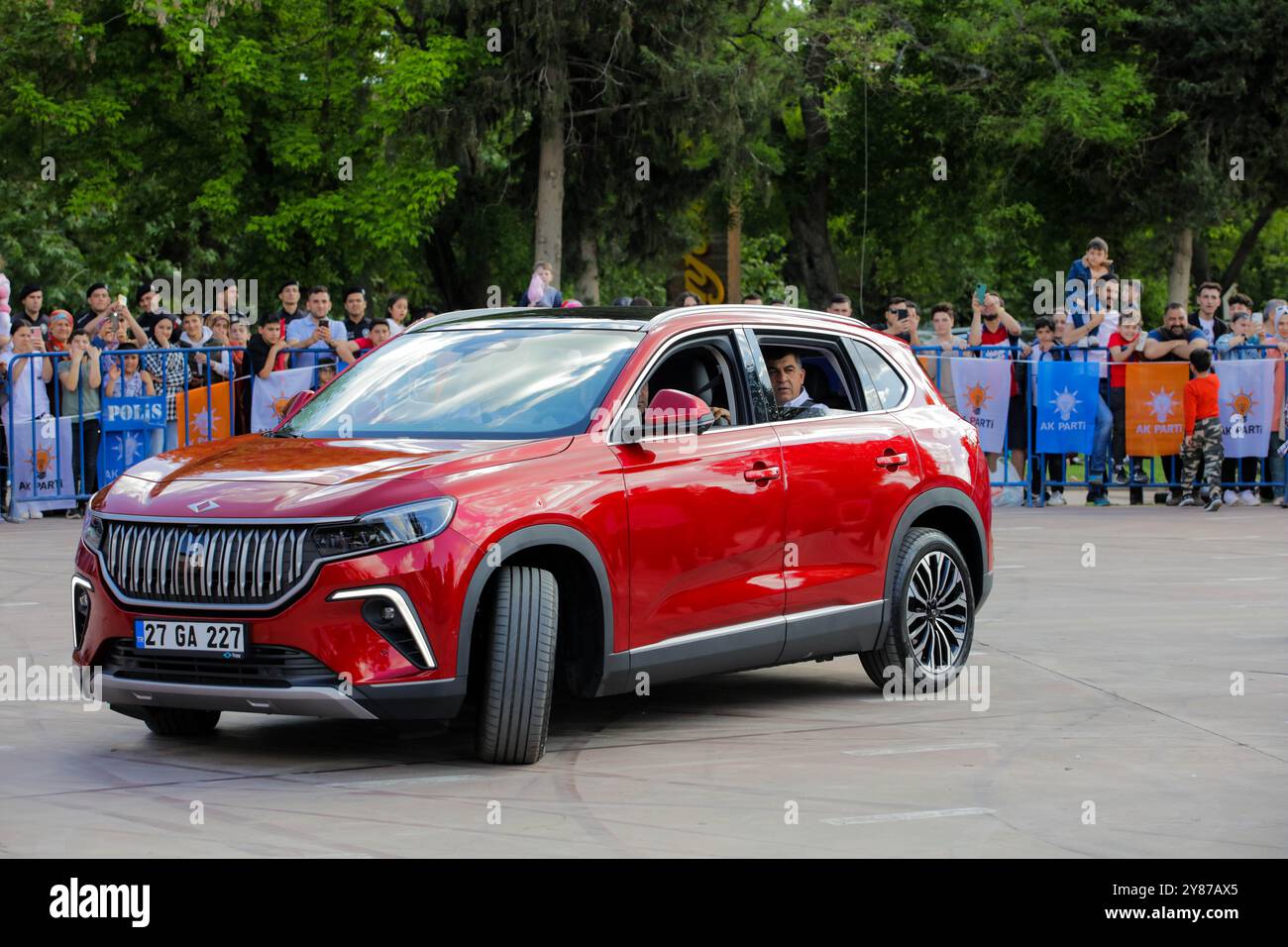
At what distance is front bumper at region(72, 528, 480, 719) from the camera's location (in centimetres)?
727

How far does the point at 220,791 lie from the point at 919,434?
4089 mm

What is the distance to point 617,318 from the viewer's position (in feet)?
29.4

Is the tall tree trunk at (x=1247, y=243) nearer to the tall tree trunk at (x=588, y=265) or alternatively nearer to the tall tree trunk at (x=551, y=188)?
the tall tree trunk at (x=588, y=265)

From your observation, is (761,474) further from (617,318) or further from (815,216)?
(815,216)

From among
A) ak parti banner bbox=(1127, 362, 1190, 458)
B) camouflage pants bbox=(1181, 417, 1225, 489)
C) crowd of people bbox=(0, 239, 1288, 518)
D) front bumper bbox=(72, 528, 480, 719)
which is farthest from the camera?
ak parti banner bbox=(1127, 362, 1190, 458)

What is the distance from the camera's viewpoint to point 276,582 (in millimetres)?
7332

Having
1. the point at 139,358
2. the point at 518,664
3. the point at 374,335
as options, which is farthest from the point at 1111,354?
the point at 518,664

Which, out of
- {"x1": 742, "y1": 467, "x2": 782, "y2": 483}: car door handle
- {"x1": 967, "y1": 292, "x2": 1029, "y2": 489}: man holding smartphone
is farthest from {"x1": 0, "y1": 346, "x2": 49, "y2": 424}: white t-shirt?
{"x1": 742, "y1": 467, "x2": 782, "y2": 483}: car door handle

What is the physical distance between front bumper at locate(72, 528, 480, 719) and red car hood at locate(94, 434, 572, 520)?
0.24 meters

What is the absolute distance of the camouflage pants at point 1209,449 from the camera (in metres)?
20.5

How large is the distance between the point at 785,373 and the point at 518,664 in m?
2.67

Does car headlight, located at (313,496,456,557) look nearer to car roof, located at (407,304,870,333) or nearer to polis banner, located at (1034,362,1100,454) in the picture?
car roof, located at (407,304,870,333)

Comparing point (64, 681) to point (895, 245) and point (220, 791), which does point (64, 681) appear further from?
point (895, 245)

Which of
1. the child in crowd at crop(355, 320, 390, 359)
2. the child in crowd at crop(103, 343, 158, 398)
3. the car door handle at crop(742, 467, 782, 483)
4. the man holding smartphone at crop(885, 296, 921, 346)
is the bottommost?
the car door handle at crop(742, 467, 782, 483)
